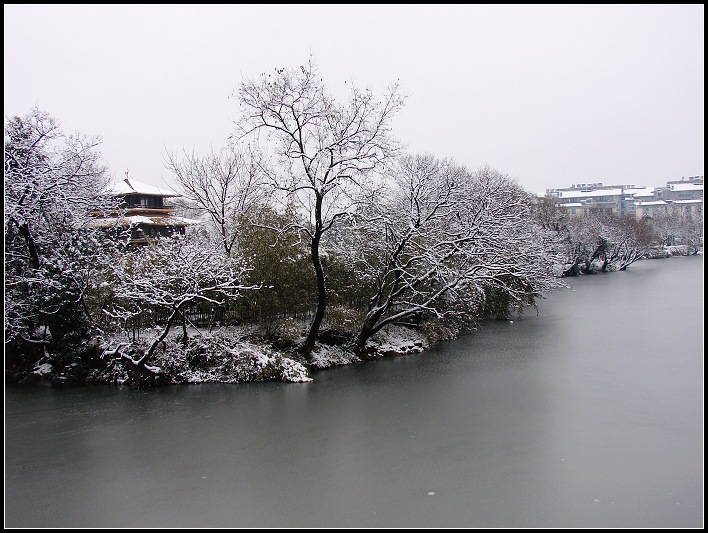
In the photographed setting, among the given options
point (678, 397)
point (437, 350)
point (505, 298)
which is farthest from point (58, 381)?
point (505, 298)

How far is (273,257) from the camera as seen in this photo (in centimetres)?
1230

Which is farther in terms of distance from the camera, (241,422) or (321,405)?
(321,405)

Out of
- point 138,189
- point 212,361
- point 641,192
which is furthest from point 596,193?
point 212,361

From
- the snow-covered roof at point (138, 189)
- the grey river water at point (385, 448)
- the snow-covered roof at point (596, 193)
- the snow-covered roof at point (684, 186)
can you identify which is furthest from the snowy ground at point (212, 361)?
the snow-covered roof at point (596, 193)

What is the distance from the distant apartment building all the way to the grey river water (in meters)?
47.1

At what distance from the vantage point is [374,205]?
1227 cm

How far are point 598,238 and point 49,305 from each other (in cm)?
3225

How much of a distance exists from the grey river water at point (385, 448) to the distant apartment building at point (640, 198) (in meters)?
47.1

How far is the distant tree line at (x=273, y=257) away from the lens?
10.9 metres

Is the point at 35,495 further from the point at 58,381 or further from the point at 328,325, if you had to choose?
the point at 328,325

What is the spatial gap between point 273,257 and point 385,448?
244 inches

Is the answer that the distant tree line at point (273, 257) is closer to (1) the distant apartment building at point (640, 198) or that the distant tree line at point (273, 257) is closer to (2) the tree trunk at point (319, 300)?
(2) the tree trunk at point (319, 300)

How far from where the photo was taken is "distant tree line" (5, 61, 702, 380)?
10.9 m

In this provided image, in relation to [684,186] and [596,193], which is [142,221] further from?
[596,193]
